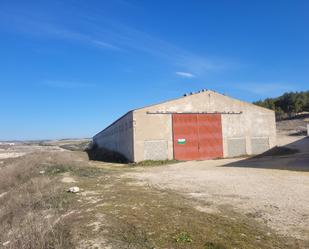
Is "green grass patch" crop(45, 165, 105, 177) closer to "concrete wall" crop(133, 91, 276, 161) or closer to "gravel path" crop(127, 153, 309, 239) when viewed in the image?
"gravel path" crop(127, 153, 309, 239)

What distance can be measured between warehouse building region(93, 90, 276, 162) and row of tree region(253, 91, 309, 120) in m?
51.8

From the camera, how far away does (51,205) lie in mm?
11172

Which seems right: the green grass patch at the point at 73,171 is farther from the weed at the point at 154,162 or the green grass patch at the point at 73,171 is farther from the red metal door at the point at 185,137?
the red metal door at the point at 185,137

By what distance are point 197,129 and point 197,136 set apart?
67 centimetres

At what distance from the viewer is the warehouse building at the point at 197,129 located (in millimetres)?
28688

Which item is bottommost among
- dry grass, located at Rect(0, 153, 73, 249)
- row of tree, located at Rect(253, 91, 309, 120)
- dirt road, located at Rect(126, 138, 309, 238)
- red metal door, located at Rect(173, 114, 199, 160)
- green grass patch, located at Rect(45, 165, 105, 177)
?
dry grass, located at Rect(0, 153, 73, 249)

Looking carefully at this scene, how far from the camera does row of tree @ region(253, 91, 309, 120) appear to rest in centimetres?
7919

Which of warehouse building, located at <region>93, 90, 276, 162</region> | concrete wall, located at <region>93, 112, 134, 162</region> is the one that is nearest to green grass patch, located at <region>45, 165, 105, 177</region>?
warehouse building, located at <region>93, 90, 276, 162</region>

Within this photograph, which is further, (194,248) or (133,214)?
(133,214)

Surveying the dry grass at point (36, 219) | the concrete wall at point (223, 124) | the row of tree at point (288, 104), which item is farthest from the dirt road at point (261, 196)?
the row of tree at point (288, 104)

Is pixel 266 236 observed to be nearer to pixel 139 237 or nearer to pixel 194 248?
pixel 194 248

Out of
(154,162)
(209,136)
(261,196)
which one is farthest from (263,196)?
(209,136)

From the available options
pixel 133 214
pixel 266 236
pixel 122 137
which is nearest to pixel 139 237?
pixel 133 214

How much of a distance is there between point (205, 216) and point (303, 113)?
264ft
